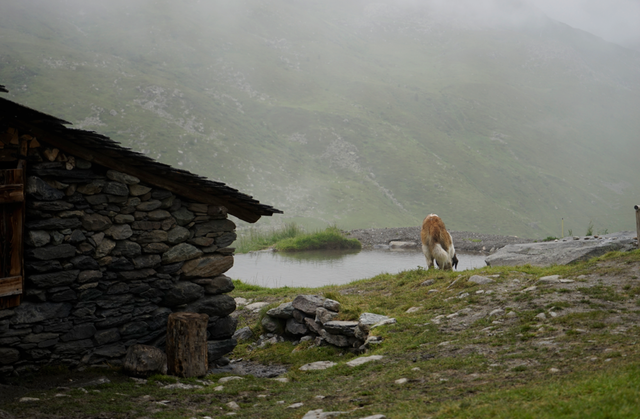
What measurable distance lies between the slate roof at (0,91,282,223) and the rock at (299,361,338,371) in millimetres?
2673

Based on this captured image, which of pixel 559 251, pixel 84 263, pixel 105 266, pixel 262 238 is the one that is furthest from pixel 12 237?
pixel 262 238

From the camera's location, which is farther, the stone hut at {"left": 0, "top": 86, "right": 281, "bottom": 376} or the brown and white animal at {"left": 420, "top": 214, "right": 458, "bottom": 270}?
the brown and white animal at {"left": 420, "top": 214, "right": 458, "bottom": 270}

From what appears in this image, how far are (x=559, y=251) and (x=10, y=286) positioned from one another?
12079 mm

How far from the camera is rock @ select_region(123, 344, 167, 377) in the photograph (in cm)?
718

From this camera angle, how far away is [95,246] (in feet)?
23.9

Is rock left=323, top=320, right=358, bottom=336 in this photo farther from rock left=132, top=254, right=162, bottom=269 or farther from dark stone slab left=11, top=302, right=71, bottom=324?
dark stone slab left=11, top=302, right=71, bottom=324

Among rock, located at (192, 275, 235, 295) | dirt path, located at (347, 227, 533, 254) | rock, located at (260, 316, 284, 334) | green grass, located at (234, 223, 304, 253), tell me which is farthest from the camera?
green grass, located at (234, 223, 304, 253)

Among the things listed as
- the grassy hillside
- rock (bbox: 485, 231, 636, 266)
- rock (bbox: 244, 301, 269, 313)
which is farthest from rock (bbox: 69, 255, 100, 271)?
the grassy hillside

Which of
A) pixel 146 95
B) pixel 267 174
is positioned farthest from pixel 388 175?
pixel 146 95

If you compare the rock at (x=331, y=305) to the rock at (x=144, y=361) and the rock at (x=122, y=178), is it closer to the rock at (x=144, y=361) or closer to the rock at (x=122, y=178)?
the rock at (x=144, y=361)

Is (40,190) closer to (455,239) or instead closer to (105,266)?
(105,266)

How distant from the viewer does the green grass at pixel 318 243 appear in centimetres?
2398

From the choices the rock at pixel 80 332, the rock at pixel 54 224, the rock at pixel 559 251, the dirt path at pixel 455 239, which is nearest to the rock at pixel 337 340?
the rock at pixel 80 332

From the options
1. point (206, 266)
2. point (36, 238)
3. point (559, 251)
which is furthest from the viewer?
point (559, 251)
